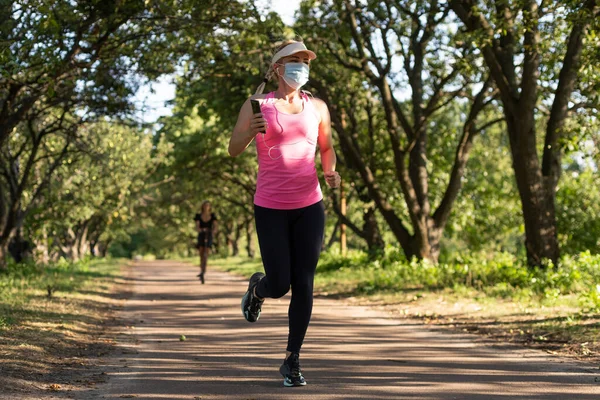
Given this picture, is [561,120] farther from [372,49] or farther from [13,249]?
[13,249]

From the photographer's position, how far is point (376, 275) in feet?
61.6

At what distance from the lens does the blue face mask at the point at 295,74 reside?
5.69m

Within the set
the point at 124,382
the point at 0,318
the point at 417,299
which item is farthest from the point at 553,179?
the point at 124,382

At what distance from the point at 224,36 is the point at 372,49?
16.0 ft

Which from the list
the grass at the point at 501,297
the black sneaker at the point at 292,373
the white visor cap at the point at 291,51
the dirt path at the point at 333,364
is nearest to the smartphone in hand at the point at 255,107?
the white visor cap at the point at 291,51

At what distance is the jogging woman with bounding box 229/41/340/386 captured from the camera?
5664 millimetres

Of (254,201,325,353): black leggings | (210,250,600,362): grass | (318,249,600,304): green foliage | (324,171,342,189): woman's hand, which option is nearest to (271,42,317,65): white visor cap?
Result: (324,171,342,189): woman's hand

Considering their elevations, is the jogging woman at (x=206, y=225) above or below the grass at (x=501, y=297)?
above

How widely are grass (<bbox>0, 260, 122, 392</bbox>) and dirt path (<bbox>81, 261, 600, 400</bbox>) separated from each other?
0.33 meters

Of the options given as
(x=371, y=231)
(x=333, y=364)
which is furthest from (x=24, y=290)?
(x=371, y=231)

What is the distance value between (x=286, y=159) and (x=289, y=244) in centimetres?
57

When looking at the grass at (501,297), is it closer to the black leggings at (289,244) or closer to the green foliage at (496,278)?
the green foliage at (496,278)

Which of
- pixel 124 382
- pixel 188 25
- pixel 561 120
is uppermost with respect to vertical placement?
pixel 188 25

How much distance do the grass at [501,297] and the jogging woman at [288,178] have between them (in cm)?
294
